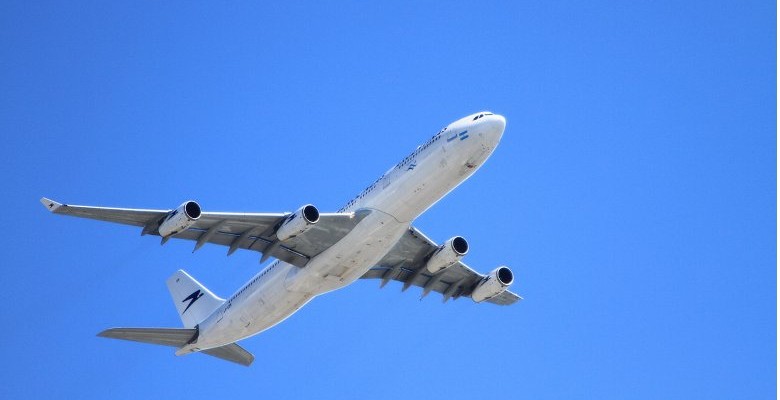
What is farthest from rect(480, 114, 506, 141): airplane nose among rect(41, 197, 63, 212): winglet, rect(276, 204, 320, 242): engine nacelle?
rect(41, 197, 63, 212): winglet

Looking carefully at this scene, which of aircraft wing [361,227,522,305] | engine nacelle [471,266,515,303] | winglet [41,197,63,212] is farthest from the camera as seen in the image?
engine nacelle [471,266,515,303]

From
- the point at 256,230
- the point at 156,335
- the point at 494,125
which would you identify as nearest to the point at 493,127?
the point at 494,125

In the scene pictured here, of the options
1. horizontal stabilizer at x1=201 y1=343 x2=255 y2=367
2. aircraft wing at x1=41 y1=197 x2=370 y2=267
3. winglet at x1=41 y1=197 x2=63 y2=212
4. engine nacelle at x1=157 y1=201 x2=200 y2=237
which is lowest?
winglet at x1=41 y1=197 x2=63 y2=212

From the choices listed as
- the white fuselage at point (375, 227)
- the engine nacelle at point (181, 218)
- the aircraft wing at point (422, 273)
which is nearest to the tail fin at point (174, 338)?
the white fuselage at point (375, 227)

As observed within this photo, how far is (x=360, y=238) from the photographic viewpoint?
165 feet

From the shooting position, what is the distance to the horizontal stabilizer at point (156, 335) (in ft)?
181

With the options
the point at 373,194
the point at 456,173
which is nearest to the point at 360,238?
the point at 373,194

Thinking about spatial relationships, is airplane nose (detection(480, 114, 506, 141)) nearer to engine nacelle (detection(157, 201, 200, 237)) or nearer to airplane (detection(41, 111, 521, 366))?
airplane (detection(41, 111, 521, 366))

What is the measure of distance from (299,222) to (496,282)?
1336 centimetres

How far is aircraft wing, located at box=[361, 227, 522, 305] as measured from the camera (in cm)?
5659

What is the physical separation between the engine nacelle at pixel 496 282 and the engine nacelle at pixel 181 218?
1734 centimetres

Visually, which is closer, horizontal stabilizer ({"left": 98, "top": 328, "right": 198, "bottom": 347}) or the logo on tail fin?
horizontal stabilizer ({"left": 98, "top": 328, "right": 198, "bottom": 347})

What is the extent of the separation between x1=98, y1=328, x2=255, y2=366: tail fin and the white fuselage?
205 centimetres

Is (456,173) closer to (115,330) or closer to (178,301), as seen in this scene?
(115,330)
